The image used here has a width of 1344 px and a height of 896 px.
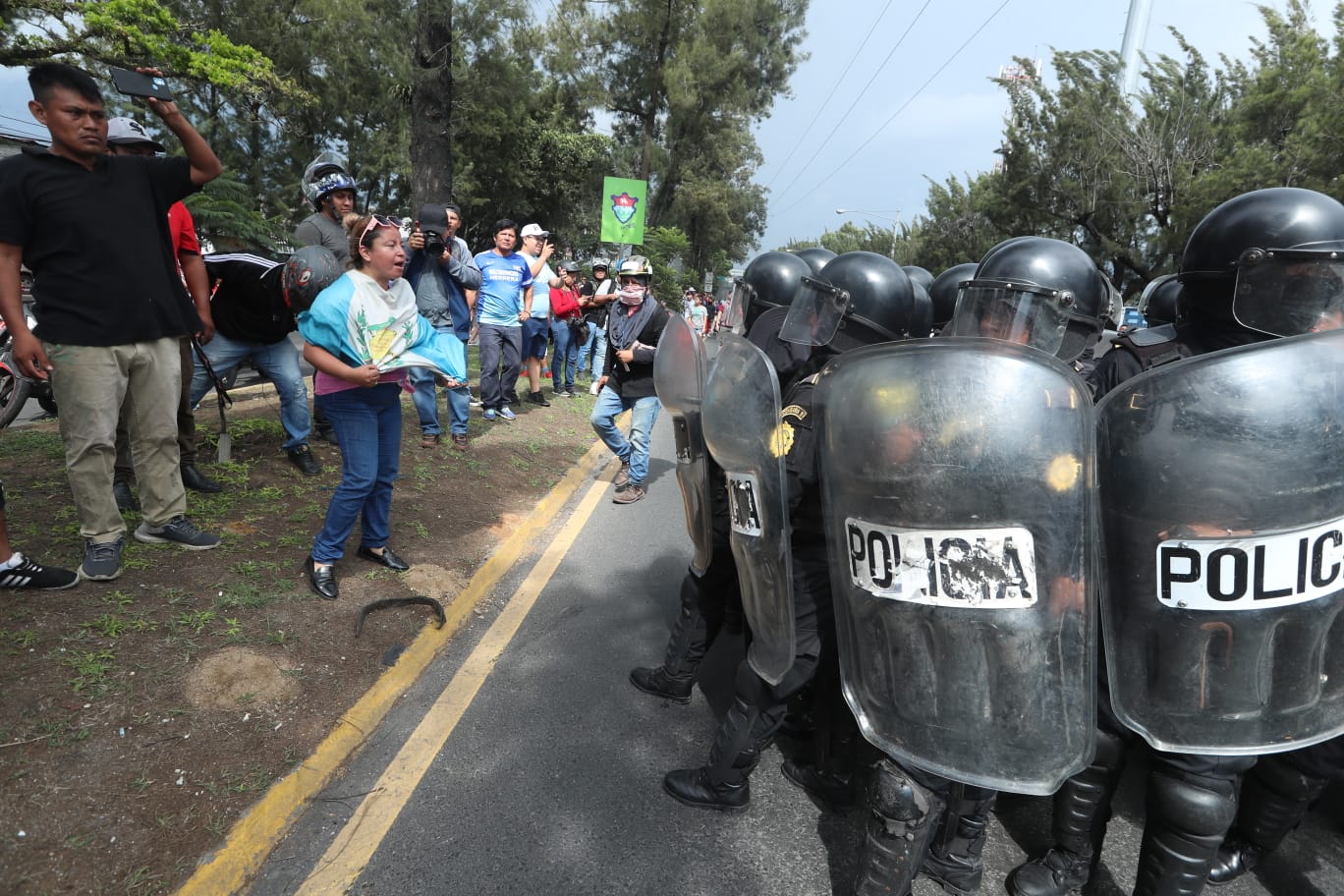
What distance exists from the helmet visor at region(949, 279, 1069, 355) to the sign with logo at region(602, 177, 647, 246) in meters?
14.9

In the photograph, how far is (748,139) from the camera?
99.6 ft

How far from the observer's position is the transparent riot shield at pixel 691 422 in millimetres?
2571

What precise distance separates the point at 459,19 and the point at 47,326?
1160 cm

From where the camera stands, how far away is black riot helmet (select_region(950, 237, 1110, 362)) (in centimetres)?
214

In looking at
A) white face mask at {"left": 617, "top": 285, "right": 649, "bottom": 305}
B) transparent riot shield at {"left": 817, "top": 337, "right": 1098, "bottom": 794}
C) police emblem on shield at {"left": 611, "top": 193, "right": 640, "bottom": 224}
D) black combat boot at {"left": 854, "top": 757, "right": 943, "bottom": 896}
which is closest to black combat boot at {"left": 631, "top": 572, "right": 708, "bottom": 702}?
black combat boot at {"left": 854, "top": 757, "right": 943, "bottom": 896}

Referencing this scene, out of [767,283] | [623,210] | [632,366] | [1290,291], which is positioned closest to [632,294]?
[632,366]

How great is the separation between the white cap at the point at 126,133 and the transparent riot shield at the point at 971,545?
3.81 m

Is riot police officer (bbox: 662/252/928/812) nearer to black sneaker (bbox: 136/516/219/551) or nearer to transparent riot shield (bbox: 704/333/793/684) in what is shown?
transparent riot shield (bbox: 704/333/793/684)

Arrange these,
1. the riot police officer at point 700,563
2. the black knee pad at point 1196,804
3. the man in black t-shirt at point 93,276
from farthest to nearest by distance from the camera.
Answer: the man in black t-shirt at point 93,276 < the riot police officer at point 700,563 < the black knee pad at point 1196,804

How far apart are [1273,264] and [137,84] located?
155 inches

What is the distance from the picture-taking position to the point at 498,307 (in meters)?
7.10

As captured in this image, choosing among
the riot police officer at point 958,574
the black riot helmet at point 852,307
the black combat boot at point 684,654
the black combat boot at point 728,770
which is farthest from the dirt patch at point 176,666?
the black riot helmet at point 852,307

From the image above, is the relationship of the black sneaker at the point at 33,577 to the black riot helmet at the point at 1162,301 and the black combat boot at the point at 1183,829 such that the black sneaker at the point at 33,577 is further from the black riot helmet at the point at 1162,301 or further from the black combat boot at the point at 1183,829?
the black riot helmet at the point at 1162,301

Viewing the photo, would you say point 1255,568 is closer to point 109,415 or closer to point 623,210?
point 109,415
